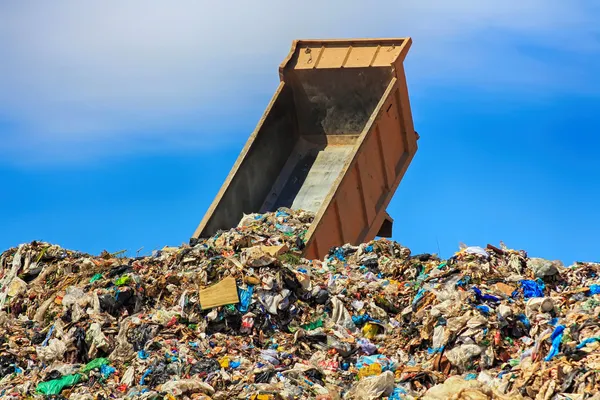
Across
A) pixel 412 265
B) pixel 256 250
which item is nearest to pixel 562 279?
pixel 412 265

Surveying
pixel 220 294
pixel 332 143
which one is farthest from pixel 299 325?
pixel 332 143

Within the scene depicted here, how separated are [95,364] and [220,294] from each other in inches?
47.9

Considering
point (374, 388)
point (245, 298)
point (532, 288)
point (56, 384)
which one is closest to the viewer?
point (374, 388)

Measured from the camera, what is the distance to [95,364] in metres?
8.18

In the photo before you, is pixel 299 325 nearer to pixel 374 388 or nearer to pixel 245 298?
pixel 245 298

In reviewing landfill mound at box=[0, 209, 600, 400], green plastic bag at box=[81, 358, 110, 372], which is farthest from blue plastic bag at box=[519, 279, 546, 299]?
green plastic bag at box=[81, 358, 110, 372]

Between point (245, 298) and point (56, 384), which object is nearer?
point (56, 384)

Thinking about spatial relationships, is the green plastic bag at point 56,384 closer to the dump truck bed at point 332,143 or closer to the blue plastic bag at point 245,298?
the blue plastic bag at point 245,298

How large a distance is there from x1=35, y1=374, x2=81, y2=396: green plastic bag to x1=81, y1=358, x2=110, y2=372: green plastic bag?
0.16 metres

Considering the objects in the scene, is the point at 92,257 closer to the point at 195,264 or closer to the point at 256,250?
the point at 195,264

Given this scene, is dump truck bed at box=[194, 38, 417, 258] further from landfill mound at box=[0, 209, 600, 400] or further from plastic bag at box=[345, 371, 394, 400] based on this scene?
plastic bag at box=[345, 371, 394, 400]

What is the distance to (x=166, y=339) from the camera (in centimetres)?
831

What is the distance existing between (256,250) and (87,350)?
1824 millimetres

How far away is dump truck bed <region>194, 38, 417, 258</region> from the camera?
36.8ft
